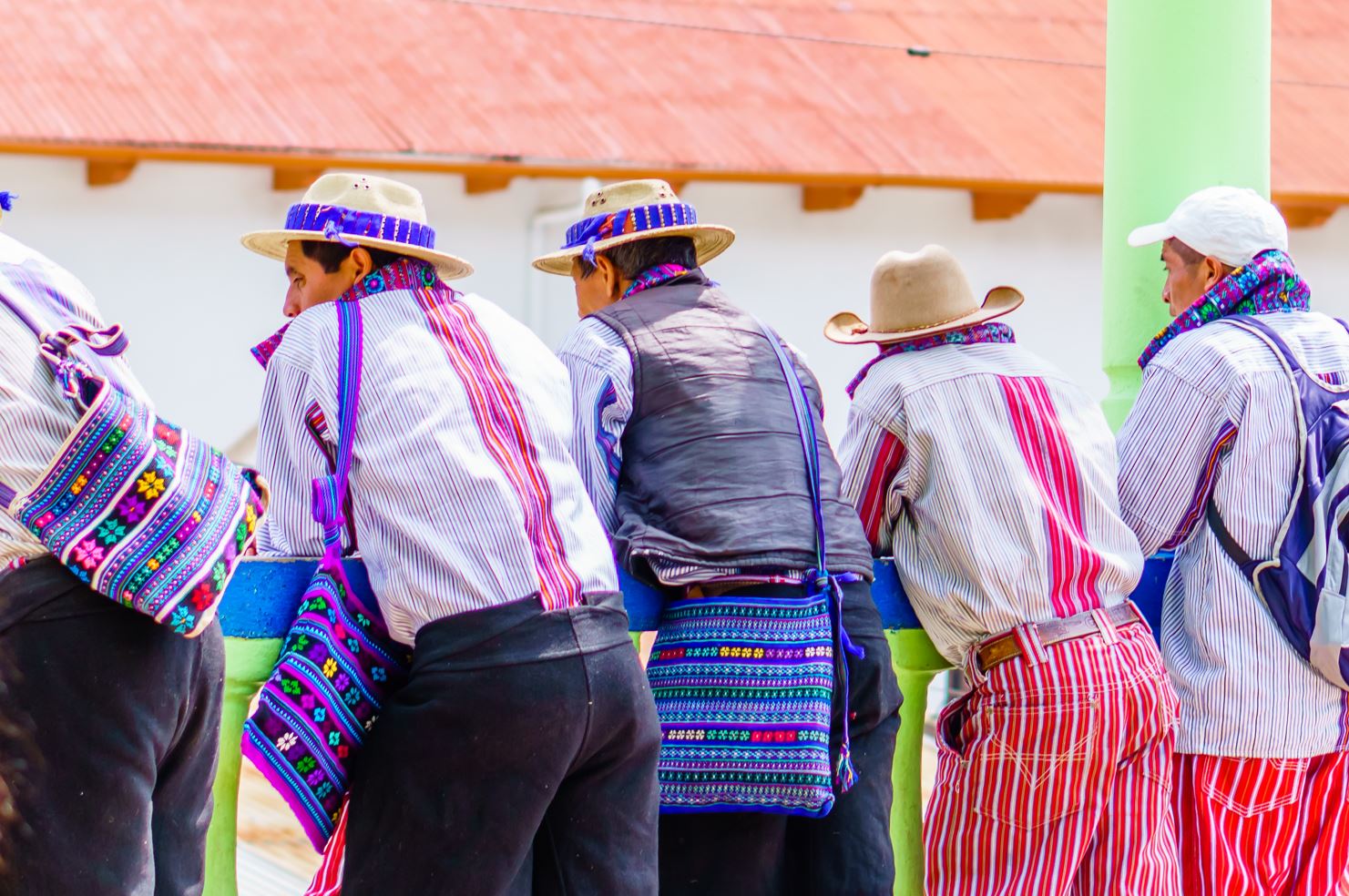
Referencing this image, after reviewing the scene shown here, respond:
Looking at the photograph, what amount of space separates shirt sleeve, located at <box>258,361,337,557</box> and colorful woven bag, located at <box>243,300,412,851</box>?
3cm

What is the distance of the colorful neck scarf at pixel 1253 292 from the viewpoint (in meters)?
3.22

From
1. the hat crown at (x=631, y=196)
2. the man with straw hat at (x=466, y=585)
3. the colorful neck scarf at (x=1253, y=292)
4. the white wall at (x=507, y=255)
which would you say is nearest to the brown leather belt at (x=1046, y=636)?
the colorful neck scarf at (x=1253, y=292)

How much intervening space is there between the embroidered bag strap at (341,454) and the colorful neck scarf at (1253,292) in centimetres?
159

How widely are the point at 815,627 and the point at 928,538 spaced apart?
0.39 metres

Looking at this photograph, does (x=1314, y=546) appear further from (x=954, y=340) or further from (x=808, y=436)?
(x=808, y=436)

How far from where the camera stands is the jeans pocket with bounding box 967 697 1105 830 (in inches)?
115

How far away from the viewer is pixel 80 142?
27.2 ft

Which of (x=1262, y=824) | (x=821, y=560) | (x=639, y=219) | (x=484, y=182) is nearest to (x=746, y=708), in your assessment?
(x=821, y=560)

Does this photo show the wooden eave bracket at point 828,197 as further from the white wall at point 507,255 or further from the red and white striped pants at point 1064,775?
the red and white striped pants at point 1064,775

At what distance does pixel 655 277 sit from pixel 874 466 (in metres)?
0.52

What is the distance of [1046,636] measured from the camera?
2.94 m

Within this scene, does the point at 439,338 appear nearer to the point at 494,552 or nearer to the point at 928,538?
the point at 494,552

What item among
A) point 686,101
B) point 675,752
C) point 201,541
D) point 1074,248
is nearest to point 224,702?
point 201,541

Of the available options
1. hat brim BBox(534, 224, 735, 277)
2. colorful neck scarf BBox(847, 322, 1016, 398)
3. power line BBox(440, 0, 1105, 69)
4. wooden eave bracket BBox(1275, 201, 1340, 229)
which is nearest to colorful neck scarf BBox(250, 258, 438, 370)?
hat brim BBox(534, 224, 735, 277)
